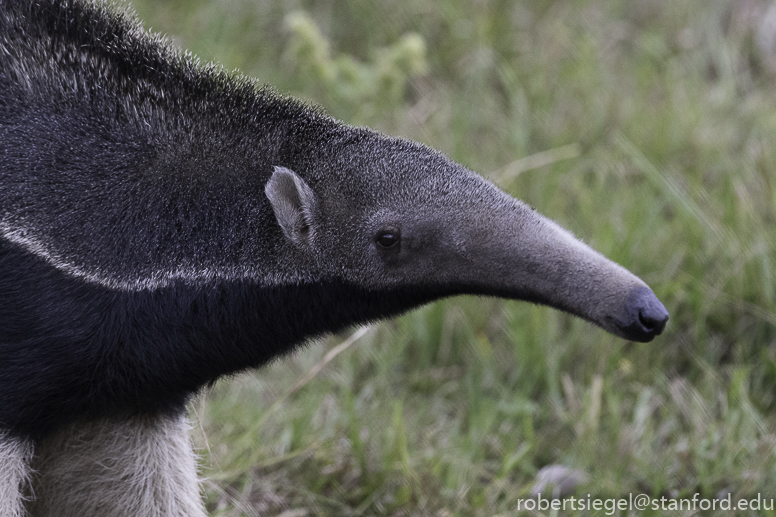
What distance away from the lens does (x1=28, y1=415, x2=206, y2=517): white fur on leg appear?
3.81 m

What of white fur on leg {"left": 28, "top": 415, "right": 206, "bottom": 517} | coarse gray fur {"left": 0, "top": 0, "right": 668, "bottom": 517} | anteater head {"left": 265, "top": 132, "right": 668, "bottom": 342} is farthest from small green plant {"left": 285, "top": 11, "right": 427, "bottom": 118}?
white fur on leg {"left": 28, "top": 415, "right": 206, "bottom": 517}

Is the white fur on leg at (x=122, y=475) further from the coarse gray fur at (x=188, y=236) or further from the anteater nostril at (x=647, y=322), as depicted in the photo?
the anteater nostril at (x=647, y=322)

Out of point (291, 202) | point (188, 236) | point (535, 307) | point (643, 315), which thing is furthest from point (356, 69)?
point (643, 315)

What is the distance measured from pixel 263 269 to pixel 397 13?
228 inches

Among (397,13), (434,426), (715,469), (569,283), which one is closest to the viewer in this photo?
(569,283)

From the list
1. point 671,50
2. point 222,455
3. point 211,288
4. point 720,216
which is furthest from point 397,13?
point 211,288

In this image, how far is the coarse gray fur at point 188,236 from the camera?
127 inches

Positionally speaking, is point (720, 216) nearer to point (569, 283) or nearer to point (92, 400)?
point (569, 283)

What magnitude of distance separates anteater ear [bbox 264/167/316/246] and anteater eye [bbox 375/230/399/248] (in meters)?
0.26

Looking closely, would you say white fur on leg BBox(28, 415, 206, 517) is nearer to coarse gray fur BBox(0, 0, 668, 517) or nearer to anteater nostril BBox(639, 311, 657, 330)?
coarse gray fur BBox(0, 0, 668, 517)

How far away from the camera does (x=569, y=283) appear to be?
10.3ft

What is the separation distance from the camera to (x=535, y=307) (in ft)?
18.3

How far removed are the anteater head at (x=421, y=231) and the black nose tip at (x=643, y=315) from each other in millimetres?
57

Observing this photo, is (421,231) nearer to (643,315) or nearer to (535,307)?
(643,315)
